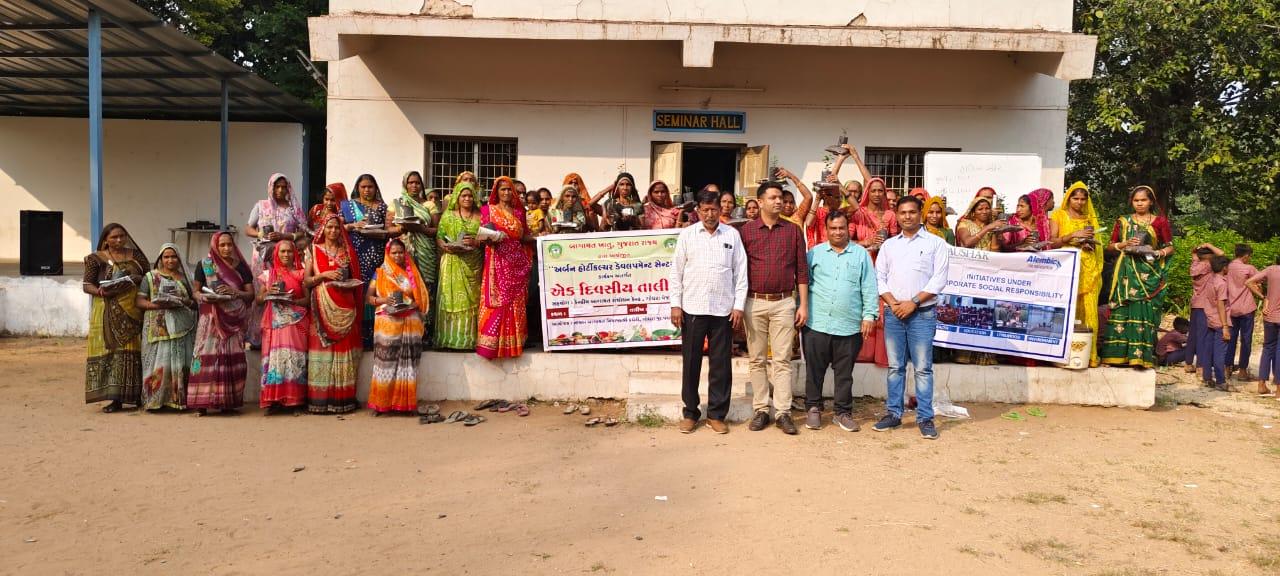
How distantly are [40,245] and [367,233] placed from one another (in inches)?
321

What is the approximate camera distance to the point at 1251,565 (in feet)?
13.0

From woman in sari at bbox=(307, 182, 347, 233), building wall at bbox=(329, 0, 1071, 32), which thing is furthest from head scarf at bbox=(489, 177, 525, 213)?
building wall at bbox=(329, 0, 1071, 32)

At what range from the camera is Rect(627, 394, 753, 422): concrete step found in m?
6.58

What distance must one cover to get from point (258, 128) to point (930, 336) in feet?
48.8

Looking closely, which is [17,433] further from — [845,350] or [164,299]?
[845,350]

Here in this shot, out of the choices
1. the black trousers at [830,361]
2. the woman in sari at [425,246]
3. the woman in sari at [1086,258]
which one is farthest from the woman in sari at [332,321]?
the woman in sari at [1086,258]

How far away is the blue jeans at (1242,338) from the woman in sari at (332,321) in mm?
8890

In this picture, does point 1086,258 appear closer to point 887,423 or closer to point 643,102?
point 887,423

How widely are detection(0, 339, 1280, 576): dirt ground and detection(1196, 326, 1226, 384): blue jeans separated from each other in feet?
6.31

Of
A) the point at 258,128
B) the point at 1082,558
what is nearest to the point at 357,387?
the point at 1082,558

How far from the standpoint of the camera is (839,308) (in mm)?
6250

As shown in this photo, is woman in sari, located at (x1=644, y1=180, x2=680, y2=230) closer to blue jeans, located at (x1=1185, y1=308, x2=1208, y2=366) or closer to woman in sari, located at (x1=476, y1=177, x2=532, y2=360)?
woman in sari, located at (x1=476, y1=177, x2=532, y2=360)

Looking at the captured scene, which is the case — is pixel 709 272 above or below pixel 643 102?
below

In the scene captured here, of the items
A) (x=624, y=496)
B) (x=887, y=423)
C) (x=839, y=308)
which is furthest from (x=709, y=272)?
(x=624, y=496)
